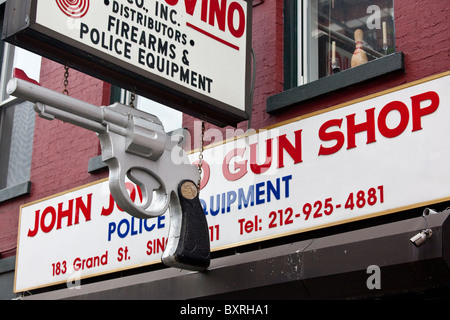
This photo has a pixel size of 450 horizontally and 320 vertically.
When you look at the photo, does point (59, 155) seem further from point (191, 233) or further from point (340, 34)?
point (340, 34)

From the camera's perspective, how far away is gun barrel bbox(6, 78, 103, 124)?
536 cm

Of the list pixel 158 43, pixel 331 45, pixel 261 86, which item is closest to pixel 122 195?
pixel 158 43

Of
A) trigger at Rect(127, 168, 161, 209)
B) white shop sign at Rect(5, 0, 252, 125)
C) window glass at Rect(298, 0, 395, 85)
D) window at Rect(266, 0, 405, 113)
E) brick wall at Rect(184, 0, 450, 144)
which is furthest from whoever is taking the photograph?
window glass at Rect(298, 0, 395, 85)

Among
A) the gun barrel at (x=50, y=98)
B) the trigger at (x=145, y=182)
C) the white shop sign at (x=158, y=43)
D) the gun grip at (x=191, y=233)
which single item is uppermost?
the white shop sign at (x=158, y=43)

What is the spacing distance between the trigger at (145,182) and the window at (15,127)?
364 centimetres

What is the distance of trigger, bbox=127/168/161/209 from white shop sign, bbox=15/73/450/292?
102 cm

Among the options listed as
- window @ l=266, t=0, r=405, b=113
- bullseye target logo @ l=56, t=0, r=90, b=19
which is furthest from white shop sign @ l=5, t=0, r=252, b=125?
window @ l=266, t=0, r=405, b=113

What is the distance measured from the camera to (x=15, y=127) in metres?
9.83

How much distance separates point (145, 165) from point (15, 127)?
434 cm

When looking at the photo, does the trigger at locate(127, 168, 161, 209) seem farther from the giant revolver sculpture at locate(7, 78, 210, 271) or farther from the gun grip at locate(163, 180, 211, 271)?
the gun grip at locate(163, 180, 211, 271)

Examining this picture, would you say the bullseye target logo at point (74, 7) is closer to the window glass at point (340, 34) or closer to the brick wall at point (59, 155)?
the window glass at point (340, 34)

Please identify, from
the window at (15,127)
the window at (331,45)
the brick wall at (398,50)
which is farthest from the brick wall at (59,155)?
the window at (331,45)

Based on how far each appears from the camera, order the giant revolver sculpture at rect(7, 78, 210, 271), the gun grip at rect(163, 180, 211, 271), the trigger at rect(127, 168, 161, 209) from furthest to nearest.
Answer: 1. the gun grip at rect(163, 180, 211, 271)
2. the trigger at rect(127, 168, 161, 209)
3. the giant revolver sculpture at rect(7, 78, 210, 271)

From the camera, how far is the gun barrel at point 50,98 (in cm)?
536
